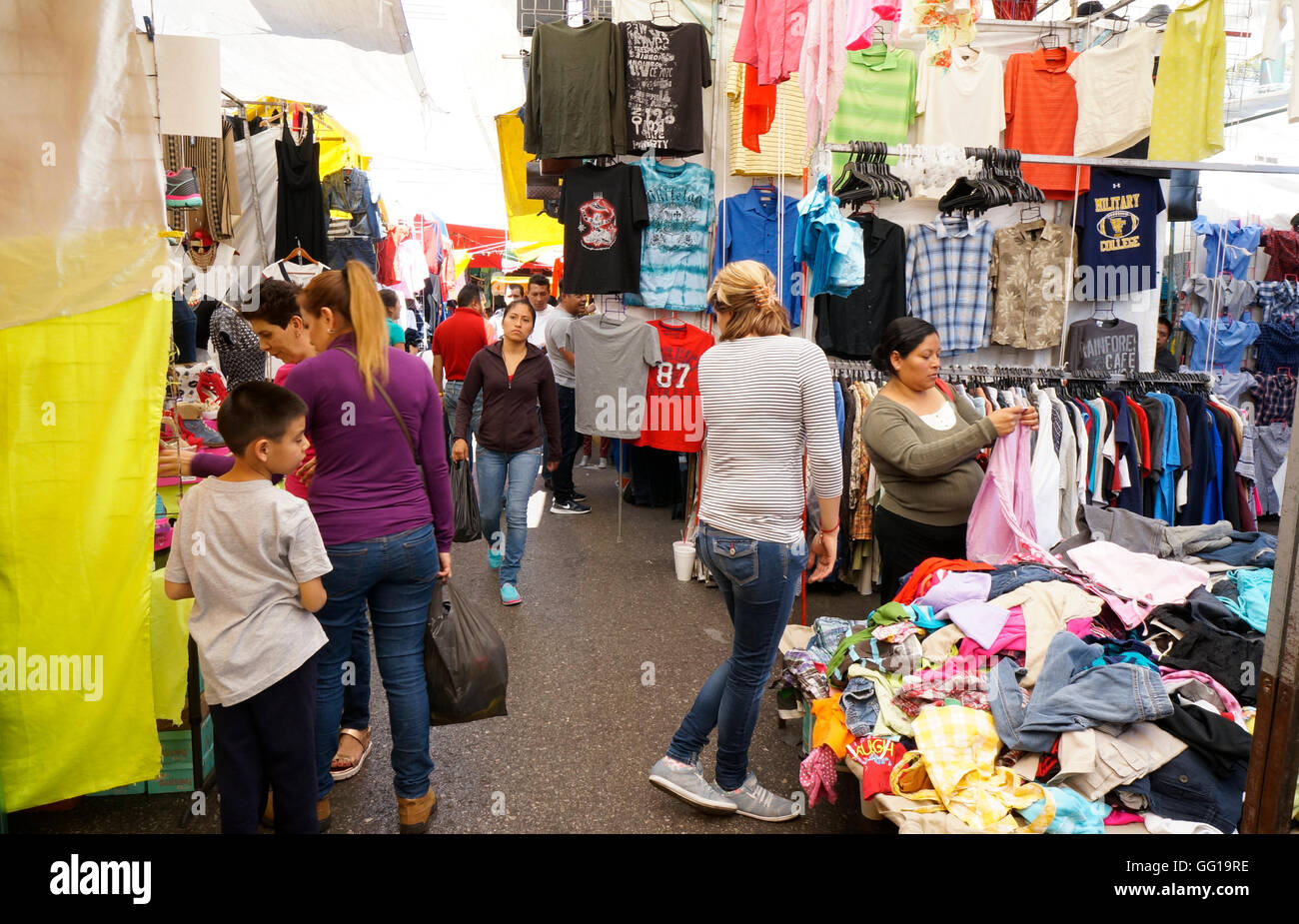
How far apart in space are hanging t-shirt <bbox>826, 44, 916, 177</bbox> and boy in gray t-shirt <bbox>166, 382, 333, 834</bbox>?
485 cm

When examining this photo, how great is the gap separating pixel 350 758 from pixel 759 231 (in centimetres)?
440

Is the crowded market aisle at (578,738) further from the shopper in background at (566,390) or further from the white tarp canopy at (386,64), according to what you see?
the white tarp canopy at (386,64)

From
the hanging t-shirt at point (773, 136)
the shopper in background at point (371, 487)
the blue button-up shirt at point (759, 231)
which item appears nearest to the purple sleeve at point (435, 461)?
the shopper in background at point (371, 487)

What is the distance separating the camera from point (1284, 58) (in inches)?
227

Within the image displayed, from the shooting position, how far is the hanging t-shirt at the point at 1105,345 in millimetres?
5957

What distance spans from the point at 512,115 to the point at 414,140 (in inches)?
Answer: 37.9

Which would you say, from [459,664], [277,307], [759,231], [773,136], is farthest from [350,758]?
[773,136]

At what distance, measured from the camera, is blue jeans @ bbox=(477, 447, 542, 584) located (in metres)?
5.11

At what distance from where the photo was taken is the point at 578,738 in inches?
135

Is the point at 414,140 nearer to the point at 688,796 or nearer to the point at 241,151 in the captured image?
the point at 241,151

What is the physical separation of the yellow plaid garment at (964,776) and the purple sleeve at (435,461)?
1591 mm

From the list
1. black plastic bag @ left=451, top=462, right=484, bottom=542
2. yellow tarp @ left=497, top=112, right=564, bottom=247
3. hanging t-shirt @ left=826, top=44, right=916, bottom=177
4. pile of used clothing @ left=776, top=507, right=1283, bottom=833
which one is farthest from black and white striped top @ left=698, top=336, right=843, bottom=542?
yellow tarp @ left=497, top=112, right=564, bottom=247

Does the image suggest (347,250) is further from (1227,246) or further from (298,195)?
(1227,246)

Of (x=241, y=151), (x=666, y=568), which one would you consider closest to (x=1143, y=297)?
(x=666, y=568)
